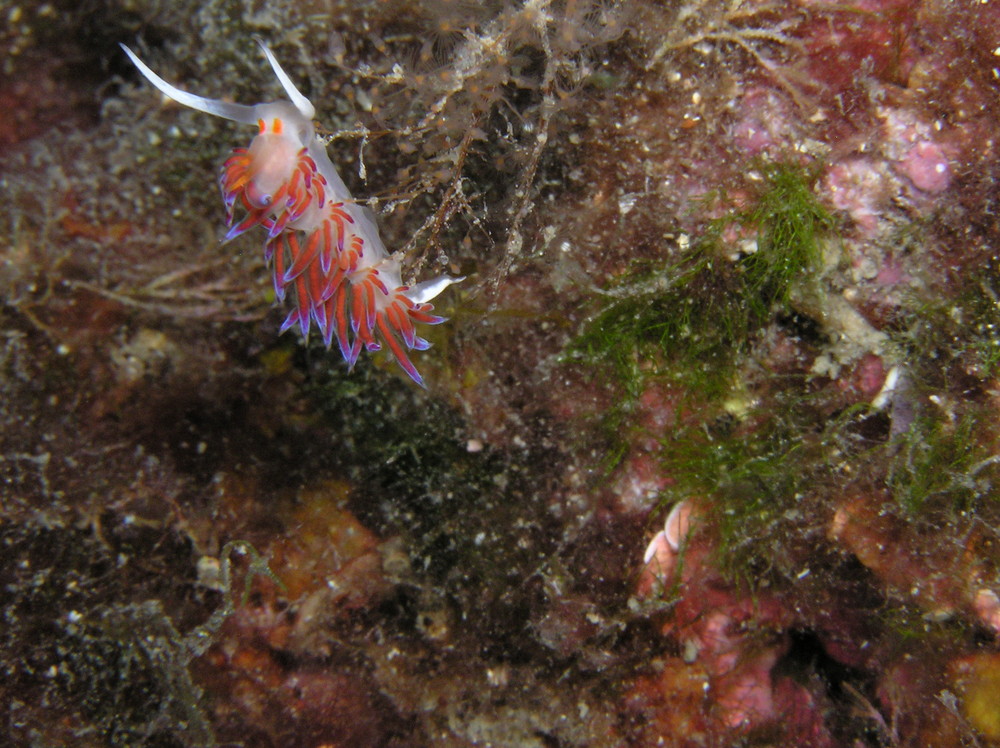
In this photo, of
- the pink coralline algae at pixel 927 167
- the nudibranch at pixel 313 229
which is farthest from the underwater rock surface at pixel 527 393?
the nudibranch at pixel 313 229

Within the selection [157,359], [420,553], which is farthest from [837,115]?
[157,359]

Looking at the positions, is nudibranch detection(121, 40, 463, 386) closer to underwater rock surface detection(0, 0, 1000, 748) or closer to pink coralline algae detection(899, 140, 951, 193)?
underwater rock surface detection(0, 0, 1000, 748)

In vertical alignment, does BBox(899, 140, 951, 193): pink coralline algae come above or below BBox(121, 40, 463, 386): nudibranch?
below

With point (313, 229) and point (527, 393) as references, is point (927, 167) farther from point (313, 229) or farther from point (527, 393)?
point (313, 229)

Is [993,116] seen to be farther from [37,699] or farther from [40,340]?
[37,699]

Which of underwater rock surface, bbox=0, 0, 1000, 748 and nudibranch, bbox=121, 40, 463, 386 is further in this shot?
underwater rock surface, bbox=0, 0, 1000, 748

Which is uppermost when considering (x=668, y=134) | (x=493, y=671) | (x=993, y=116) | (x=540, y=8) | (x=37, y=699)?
(x=540, y=8)

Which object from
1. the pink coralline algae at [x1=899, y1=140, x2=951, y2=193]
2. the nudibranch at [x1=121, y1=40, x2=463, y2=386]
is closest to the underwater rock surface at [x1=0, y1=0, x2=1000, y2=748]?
the pink coralline algae at [x1=899, y1=140, x2=951, y2=193]

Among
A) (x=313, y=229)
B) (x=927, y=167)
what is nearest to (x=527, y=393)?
(x=313, y=229)

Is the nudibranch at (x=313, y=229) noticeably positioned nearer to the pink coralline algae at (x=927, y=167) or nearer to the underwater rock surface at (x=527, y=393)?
the underwater rock surface at (x=527, y=393)
